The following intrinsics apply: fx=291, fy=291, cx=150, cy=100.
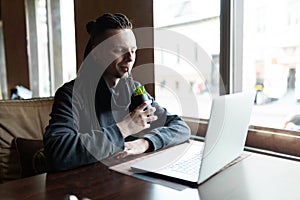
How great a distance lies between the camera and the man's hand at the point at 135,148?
45.5 inches

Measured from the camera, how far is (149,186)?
875 mm

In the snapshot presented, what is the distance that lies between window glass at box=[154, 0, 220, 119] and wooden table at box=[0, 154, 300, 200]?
2.51 feet

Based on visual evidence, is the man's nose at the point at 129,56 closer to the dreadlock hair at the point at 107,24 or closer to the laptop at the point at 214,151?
the dreadlock hair at the point at 107,24

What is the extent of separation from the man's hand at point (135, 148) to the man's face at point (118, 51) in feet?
1.09

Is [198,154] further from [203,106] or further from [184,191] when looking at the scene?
[203,106]

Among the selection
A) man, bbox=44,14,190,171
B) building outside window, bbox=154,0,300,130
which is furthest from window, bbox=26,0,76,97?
man, bbox=44,14,190,171

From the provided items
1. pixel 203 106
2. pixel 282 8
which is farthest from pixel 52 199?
pixel 282 8

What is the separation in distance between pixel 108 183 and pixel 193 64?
1092mm

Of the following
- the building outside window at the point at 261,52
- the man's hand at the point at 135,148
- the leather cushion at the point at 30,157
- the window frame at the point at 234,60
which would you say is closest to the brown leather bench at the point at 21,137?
the leather cushion at the point at 30,157

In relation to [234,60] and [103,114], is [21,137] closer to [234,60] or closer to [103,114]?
[103,114]

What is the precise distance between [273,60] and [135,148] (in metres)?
0.86

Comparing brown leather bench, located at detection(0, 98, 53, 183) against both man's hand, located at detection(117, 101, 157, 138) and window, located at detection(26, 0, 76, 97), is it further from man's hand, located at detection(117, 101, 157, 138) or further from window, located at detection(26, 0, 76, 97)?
window, located at detection(26, 0, 76, 97)

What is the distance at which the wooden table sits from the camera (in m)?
0.80

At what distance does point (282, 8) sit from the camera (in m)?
1.44
